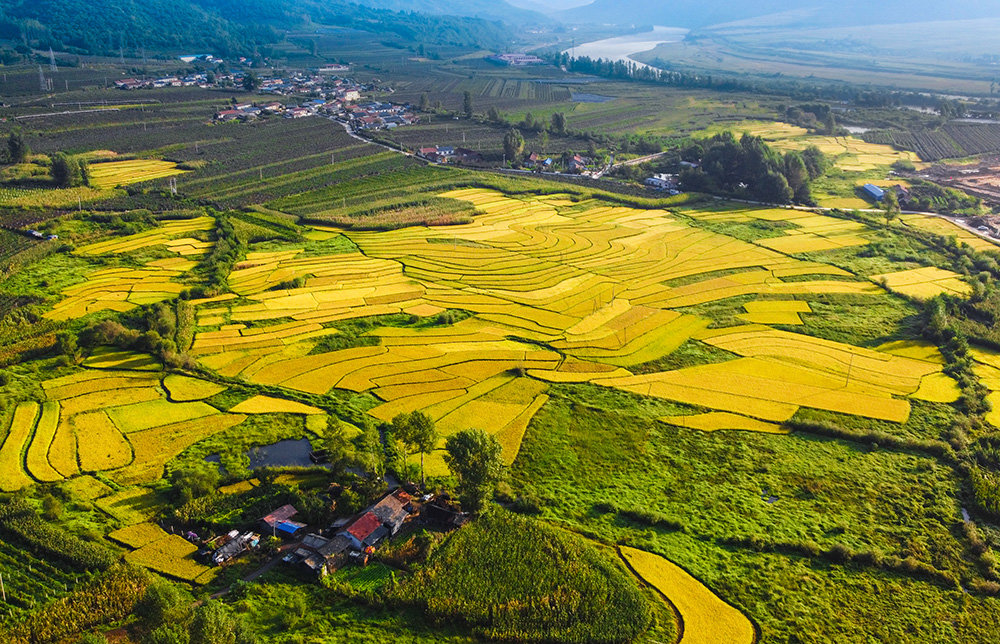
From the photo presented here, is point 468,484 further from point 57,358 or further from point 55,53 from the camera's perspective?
point 55,53

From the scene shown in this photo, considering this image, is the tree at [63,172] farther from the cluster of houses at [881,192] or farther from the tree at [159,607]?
the cluster of houses at [881,192]

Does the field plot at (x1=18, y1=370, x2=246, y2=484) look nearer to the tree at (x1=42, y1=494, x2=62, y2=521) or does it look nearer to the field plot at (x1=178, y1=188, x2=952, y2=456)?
the tree at (x1=42, y1=494, x2=62, y2=521)

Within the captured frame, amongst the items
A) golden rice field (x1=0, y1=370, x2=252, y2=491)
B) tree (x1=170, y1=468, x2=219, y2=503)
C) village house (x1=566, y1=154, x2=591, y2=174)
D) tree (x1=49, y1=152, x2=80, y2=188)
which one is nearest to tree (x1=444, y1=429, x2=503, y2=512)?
tree (x1=170, y1=468, x2=219, y2=503)

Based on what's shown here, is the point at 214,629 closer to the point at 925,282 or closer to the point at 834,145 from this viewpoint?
the point at 925,282

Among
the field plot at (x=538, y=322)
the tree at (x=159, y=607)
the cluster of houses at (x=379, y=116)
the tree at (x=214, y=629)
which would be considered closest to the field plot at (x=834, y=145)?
the field plot at (x=538, y=322)

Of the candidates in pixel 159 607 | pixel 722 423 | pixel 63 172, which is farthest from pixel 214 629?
pixel 63 172
